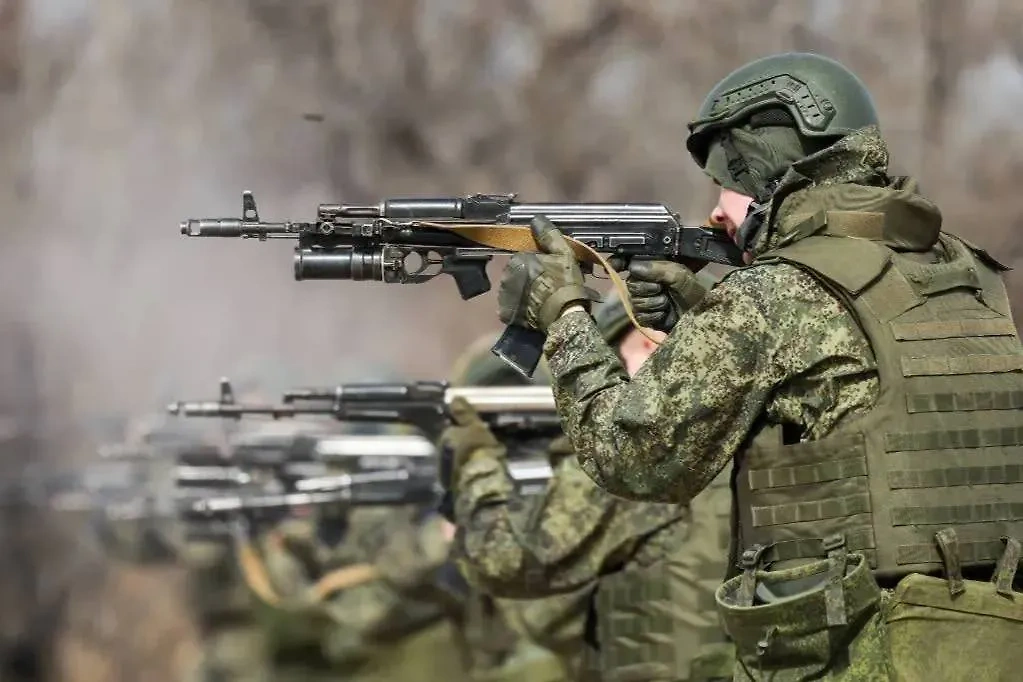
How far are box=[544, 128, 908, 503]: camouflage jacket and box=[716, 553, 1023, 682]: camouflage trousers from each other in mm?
207

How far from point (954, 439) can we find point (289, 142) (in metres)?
3.33

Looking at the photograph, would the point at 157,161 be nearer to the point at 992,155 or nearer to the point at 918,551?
the point at 992,155

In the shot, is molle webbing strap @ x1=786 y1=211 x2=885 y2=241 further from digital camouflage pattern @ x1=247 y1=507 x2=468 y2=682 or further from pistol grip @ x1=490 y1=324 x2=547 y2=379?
digital camouflage pattern @ x1=247 y1=507 x2=468 y2=682

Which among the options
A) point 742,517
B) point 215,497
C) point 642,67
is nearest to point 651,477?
point 742,517

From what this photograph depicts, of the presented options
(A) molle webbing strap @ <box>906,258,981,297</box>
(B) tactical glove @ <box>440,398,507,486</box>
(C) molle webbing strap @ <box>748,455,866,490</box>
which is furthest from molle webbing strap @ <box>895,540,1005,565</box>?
(B) tactical glove @ <box>440,398,507,486</box>

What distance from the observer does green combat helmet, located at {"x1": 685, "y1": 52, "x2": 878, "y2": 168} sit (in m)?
2.02

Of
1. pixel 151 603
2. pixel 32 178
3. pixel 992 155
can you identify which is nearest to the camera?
pixel 992 155

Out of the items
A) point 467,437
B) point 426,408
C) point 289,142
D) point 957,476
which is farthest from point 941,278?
point 289,142

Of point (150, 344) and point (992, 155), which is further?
point (150, 344)

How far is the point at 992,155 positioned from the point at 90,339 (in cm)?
302

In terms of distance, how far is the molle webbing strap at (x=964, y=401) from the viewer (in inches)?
72.6

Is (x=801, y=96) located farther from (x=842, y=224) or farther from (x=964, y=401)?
(x=964, y=401)

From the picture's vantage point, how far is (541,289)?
2.04 metres

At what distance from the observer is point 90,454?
4.70 m
